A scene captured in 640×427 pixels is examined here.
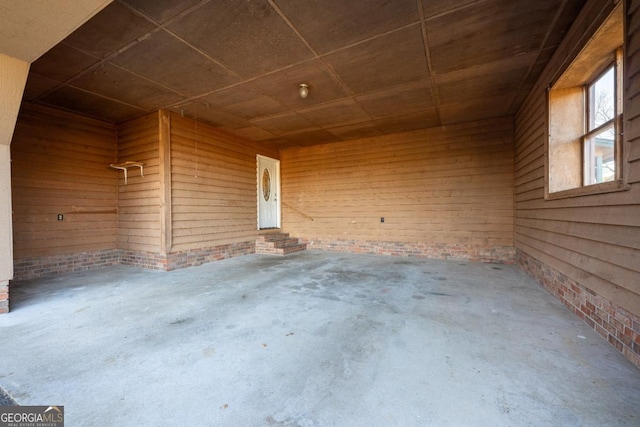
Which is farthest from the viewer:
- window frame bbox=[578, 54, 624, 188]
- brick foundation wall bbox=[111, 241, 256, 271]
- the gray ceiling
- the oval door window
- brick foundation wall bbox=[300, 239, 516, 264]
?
the oval door window

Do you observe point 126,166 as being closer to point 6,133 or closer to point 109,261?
point 109,261

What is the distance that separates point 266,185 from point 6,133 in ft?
17.7

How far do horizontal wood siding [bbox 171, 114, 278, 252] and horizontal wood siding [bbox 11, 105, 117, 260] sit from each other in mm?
1587

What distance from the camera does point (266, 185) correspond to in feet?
25.9

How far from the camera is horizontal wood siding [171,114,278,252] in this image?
5.34 meters

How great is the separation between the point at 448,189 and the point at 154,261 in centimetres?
632

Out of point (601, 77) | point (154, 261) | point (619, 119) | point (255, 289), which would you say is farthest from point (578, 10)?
point (154, 261)

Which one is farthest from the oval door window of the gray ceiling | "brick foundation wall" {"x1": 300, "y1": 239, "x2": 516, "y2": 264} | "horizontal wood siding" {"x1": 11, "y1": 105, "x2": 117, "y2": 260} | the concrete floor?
the concrete floor

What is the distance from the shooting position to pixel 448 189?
6.14m

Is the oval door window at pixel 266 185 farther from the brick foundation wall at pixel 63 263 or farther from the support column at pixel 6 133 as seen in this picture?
the support column at pixel 6 133

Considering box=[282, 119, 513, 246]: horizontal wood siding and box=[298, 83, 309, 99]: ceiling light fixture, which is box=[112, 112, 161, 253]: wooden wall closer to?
box=[298, 83, 309, 99]: ceiling light fixture

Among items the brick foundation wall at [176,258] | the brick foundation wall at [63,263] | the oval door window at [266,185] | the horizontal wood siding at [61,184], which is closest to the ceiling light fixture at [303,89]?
the brick foundation wall at [176,258]

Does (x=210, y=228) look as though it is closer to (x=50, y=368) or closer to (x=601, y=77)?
(x=50, y=368)

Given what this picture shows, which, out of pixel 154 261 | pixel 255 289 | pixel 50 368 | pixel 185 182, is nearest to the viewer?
pixel 50 368
